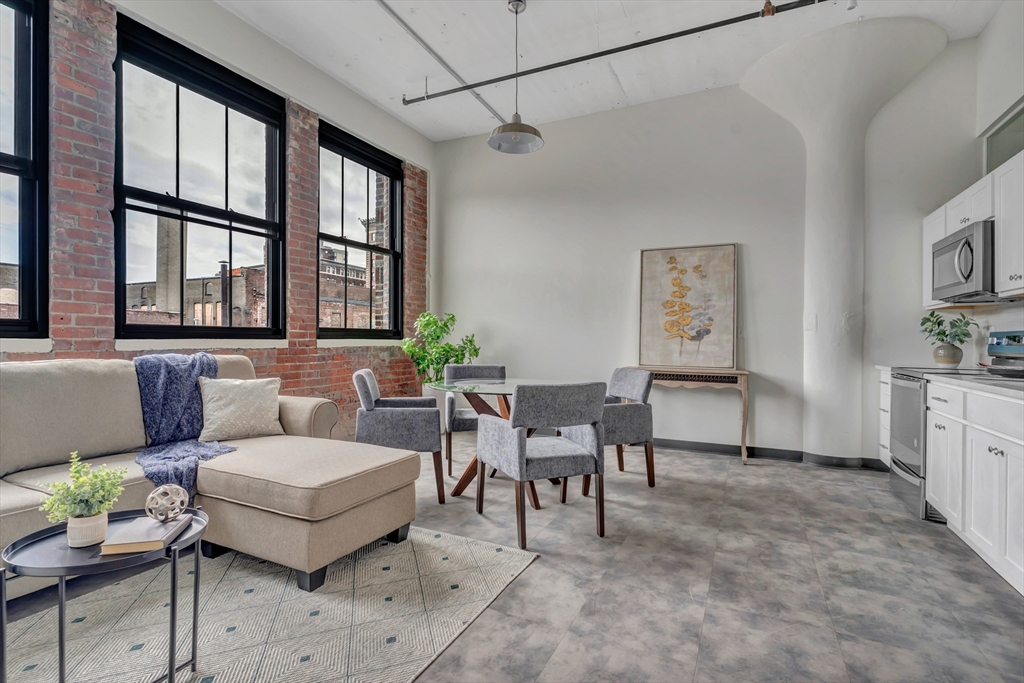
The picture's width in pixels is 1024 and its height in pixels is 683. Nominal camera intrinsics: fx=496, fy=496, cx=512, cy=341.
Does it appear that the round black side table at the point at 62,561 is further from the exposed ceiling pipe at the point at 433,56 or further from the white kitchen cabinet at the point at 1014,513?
the exposed ceiling pipe at the point at 433,56

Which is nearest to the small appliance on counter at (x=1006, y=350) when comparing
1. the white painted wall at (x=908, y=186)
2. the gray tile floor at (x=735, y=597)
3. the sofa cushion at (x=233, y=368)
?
the white painted wall at (x=908, y=186)

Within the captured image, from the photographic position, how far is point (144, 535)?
143 centimetres

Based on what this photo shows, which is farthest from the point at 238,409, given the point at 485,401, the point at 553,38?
the point at 553,38

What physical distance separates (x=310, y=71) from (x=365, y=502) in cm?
382

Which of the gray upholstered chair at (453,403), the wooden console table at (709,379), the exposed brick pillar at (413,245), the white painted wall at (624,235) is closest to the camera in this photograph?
the gray upholstered chair at (453,403)

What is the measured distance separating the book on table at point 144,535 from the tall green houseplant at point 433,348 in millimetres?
3494

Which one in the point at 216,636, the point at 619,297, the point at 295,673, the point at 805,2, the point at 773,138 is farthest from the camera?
the point at 619,297

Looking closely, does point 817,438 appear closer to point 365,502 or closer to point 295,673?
point 365,502

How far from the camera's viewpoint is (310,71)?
4.29m

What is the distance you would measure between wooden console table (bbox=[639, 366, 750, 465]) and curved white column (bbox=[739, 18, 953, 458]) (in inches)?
21.6

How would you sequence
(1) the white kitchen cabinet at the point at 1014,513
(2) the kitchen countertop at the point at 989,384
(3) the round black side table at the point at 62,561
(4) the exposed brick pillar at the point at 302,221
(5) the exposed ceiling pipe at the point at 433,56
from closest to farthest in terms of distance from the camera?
(3) the round black side table at the point at 62,561 < (1) the white kitchen cabinet at the point at 1014,513 < (2) the kitchen countertop at the point at 989,384 < (5) the exposed ceiling pipe at the point at 433,56 < (4) the exposed brick pillar at the point at 302,221

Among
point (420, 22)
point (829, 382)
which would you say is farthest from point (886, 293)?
point (420, 22)

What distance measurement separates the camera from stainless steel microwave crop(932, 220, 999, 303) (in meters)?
2.96

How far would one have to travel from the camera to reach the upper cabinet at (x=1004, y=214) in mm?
2670
